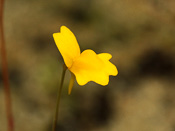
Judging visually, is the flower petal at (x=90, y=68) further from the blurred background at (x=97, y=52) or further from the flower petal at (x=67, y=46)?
the blurred background at (x=97, y=52)

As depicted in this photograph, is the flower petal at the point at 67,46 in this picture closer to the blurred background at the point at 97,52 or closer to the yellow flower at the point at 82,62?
the yellow flower at the point at 82,62

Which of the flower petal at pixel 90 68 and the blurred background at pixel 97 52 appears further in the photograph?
the blurred background at pixel 97 52

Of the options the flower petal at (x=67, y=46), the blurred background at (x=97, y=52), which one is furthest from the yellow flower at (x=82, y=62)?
the blurred background at (x=97, y=52)

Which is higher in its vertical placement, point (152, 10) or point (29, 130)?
point (152, 10)

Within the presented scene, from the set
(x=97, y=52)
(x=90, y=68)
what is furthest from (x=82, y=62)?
(x=97, y=52)

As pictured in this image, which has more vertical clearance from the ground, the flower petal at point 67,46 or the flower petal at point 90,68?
the flower petal at point 67,46

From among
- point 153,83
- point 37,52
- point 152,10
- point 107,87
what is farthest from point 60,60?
point 152,10

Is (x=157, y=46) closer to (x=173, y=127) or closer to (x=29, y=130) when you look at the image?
(x=173, y=127)
